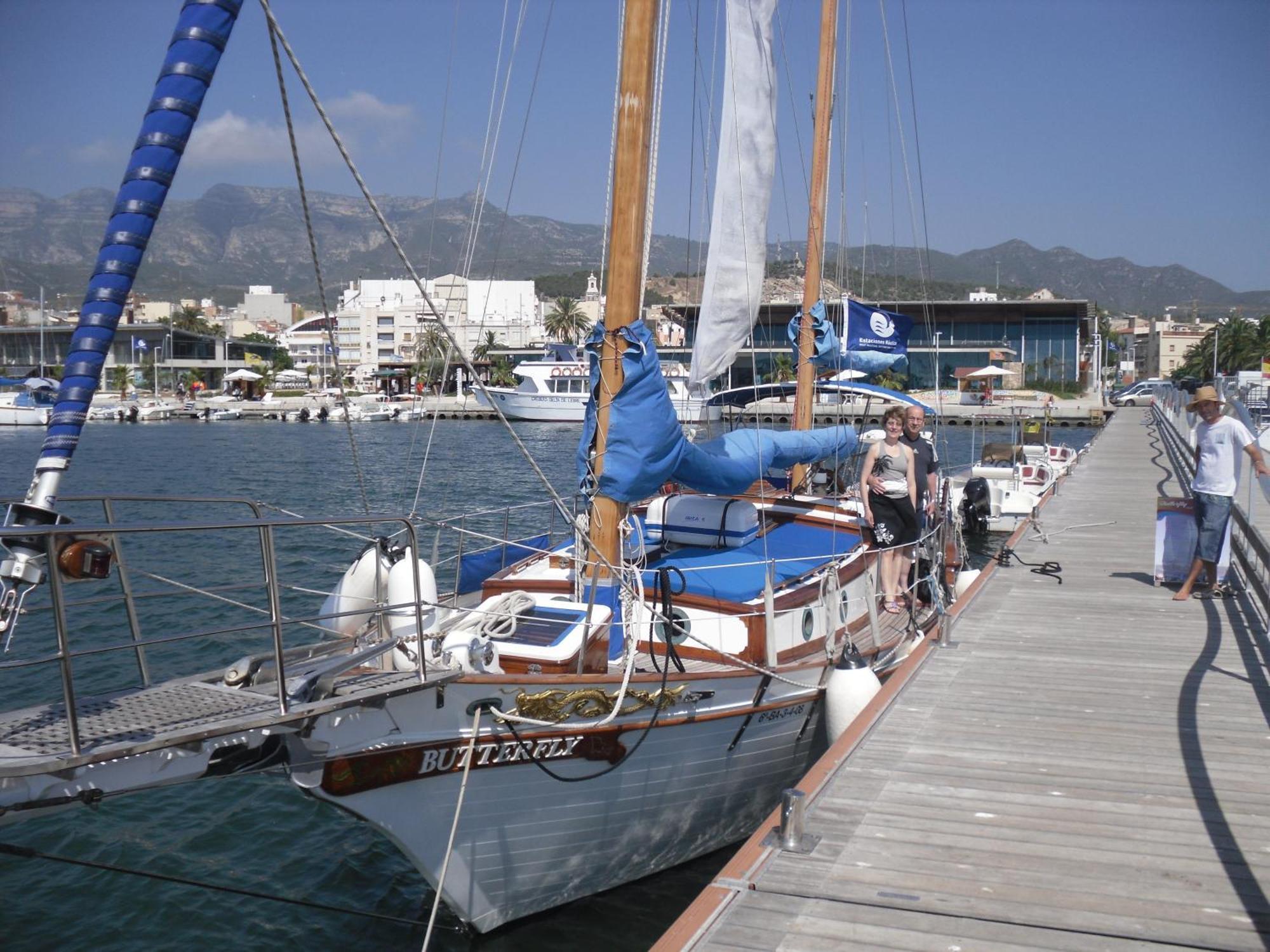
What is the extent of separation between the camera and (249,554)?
838 inches

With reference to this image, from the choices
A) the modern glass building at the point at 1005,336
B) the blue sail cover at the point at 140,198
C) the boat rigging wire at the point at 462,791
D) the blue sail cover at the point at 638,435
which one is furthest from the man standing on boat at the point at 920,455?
the modern glass building at the point at 1005,336

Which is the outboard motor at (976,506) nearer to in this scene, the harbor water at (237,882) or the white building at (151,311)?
the harbor water at (237,882)

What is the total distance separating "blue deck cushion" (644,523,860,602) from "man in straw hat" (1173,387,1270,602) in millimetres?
3383

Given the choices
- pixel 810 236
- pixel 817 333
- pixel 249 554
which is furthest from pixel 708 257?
pixel 249 554

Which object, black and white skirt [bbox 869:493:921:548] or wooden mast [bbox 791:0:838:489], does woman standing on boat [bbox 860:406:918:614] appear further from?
wooden mast [bbox 791:0:838:489]

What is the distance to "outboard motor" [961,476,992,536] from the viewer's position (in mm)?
26531

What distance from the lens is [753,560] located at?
10328 mm

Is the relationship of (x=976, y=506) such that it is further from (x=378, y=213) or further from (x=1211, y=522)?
(x=378, y=213)

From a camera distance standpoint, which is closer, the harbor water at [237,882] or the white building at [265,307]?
the harbor water at [237,882]

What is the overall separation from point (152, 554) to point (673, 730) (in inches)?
648

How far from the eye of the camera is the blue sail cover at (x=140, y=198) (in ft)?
16.4

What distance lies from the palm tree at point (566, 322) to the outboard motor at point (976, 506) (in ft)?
297

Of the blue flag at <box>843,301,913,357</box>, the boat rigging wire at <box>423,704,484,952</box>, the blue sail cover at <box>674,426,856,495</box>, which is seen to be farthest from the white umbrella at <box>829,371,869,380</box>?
the boat rigging wire at <box>423,704,484,952</box>

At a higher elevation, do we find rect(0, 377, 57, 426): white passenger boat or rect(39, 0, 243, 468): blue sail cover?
rect(39, 0, 243, 468): blue sail cover
